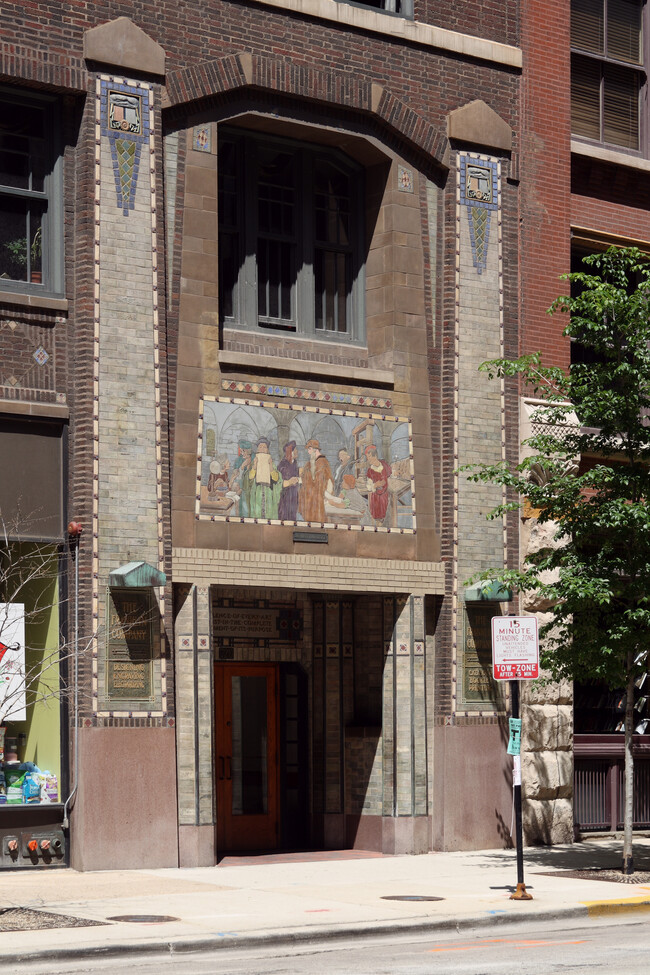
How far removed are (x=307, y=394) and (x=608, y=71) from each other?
8.56 m

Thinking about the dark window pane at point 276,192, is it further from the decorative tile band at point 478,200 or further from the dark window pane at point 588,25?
the dark window pane at point 588,25

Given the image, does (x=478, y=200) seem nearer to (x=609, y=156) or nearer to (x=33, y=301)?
(x=609, y=156)

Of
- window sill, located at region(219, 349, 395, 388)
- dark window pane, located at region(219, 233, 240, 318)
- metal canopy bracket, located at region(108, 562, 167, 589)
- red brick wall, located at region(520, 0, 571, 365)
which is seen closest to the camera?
metal canopy bracket, located at region(108, 562, 167, 589)

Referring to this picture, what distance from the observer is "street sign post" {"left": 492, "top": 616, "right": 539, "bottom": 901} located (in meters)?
16.2

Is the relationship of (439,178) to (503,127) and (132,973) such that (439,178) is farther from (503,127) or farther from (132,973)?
(132,973)

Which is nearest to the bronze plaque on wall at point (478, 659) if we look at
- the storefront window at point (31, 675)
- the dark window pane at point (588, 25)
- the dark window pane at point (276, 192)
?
the dark window pane at point (276, 192)

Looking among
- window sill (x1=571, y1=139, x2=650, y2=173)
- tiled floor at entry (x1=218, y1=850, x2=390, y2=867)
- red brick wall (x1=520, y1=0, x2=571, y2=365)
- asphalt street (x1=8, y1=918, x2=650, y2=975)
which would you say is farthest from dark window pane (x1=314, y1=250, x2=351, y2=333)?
asphalt street (x1=8, y1=918, x2=650, y2=975)

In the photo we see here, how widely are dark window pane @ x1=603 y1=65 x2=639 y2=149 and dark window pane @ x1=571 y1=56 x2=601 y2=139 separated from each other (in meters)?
0.21

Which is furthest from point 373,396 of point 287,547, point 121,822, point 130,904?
point 130,904

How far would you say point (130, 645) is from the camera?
1862cm

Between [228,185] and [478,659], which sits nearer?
[228,185]

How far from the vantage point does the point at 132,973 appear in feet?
38.5

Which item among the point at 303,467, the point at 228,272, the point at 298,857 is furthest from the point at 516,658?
the point at 228,272

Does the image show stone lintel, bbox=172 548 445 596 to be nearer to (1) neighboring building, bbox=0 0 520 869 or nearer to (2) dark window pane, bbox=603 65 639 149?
(1) neighboring building, bbox=0 0 520 869
